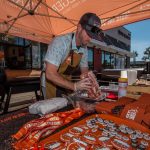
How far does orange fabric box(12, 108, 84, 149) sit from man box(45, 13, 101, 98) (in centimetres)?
51

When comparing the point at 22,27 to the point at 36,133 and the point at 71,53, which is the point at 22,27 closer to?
the point at 71,53

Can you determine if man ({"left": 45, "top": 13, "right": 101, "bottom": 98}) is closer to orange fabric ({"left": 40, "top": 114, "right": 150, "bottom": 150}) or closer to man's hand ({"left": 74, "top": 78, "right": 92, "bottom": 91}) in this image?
man's hand ({"left": 74, "top": 78, "right": 92, "bottom": 91})

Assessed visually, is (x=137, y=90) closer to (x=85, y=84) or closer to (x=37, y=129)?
(x=85, y=84)

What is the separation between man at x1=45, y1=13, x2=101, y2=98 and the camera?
1.79 meters

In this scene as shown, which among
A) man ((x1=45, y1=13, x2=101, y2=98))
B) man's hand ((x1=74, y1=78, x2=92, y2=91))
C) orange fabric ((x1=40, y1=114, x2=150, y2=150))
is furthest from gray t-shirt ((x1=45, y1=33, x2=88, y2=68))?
orange fabric ((x1=40, y1=114, x2=150, y2=150))

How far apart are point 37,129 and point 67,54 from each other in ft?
3.70

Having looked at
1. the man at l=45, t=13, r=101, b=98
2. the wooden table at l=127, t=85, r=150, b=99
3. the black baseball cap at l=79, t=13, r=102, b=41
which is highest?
the black baseball cap at l=79, t=13, r=102, b=41

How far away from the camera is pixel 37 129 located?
963mm

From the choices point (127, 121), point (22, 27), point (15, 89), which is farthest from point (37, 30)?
point (127, 121)

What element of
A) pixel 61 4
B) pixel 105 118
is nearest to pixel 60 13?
pixel 61 4

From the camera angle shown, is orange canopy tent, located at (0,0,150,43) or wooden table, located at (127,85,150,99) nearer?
wooden table, located at (127,85,150,99)

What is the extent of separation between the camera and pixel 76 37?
6.72ft

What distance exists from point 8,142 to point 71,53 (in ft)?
4.31

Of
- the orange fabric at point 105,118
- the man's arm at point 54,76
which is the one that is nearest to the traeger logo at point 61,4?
the man's arm at point 54,76
